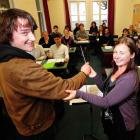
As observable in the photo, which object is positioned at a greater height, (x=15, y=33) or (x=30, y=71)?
(x=15, y=33)

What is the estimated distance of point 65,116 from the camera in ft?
10.4

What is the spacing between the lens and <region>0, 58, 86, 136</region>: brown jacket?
3.19ft

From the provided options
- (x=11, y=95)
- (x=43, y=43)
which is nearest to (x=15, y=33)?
(x=11, y=95)

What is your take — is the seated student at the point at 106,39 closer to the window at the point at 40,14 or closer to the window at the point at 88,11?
the window at the point at 88,11

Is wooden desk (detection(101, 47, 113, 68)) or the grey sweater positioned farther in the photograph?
wooden desk (detection(101, 47, 113, 68))

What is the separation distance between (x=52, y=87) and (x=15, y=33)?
40 cm

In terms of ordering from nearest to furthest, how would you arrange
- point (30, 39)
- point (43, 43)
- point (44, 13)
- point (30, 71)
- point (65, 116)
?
1. point (30, 71)
2. point (30, 39)
3. point (65, 116)
4. point (43, 43)
5. point (44, 13)

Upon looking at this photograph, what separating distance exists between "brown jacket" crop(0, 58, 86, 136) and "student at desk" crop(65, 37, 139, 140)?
19 cm

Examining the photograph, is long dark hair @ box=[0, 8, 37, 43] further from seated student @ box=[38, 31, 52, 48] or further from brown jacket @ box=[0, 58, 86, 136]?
seated student @ box=[38, 31, 52, 48]

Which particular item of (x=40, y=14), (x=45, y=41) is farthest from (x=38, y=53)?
(x=40, y=14)

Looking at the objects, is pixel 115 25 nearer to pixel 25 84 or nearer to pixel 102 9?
pixel 102 9

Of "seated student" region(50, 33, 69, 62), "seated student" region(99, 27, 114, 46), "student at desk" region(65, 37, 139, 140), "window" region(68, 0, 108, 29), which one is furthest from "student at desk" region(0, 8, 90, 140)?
"window" region(68, 0, 108, 29)

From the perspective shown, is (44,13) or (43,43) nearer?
(43,43)

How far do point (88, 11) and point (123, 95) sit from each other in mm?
7758
